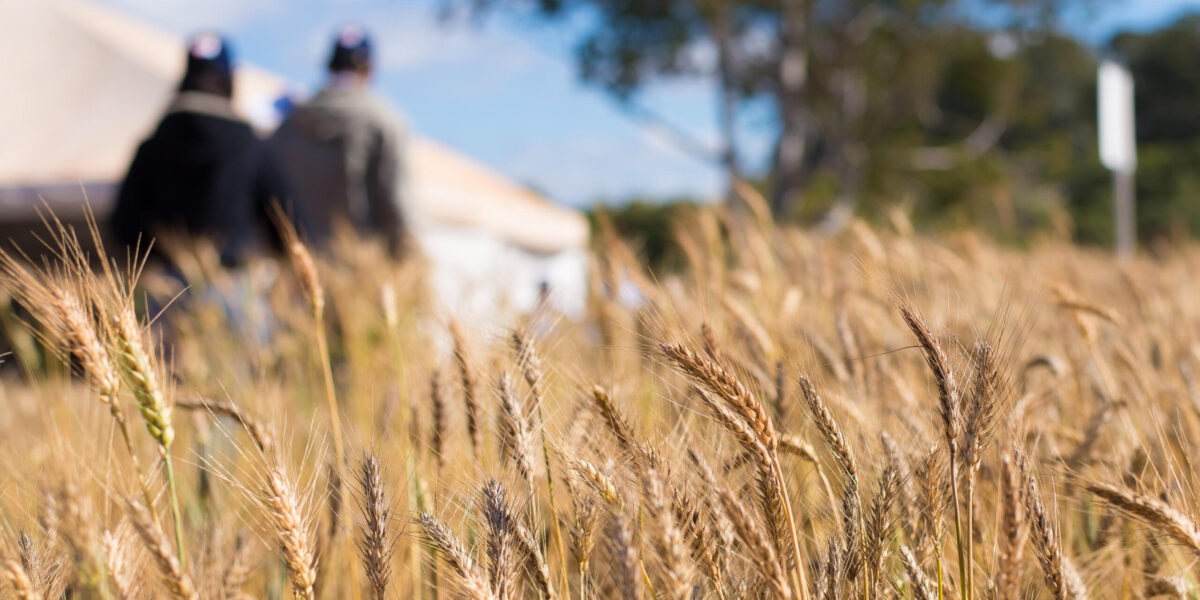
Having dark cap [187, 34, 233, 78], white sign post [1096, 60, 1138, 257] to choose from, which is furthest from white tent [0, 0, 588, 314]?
white sign post [1096, 60, 1138, 257]

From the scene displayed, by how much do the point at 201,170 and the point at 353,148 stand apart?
0.81 metres

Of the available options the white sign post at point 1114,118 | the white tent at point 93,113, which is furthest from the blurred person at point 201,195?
the white sign post at point 1114,118

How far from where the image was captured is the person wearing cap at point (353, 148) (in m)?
3.38

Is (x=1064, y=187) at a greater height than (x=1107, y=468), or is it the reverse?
(x=1064, y=187)

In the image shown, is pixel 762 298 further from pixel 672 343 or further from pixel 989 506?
pixel 672 343

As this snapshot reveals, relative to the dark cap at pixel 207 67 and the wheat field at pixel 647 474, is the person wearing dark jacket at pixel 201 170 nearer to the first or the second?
the dark cap at pixel 207 67

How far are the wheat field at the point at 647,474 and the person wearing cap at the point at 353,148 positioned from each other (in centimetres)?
195

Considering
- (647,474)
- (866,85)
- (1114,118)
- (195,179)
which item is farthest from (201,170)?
(866,85)

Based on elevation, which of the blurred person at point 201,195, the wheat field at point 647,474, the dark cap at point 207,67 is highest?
the dark cap at point 207,67

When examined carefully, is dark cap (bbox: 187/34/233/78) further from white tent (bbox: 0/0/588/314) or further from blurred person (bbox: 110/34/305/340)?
white tent (bbox: 0/0/588/314)

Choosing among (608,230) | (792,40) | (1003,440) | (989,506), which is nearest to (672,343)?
(1003,440)

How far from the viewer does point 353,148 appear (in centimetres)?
341

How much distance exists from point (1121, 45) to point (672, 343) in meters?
43.9

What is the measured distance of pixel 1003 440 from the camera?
749mm
